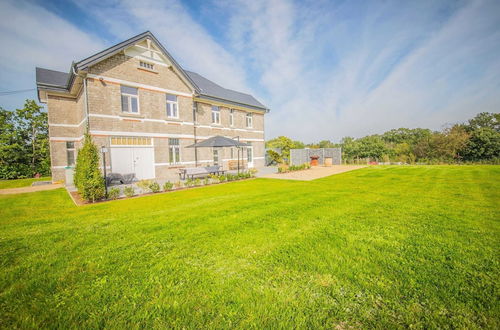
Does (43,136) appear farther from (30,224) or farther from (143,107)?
(30,224)

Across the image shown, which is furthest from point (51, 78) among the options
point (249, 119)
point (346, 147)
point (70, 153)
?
point (346, 147)

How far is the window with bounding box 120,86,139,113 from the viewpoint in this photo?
1241 centimetres

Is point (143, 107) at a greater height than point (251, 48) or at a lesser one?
lesser

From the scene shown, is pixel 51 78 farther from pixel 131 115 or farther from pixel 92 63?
pixel 131 115

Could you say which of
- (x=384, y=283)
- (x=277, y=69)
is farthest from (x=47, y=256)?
(x=277, y=69)

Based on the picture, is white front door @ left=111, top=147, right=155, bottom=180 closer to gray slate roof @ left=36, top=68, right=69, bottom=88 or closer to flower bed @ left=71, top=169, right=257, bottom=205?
flower bed @ left=71, top=169, right=257, bottom=205

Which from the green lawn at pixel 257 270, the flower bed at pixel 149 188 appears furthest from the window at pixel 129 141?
the green lawn at pixel 257 270

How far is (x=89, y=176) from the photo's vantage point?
7.62 m

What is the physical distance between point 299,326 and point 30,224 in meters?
6.62

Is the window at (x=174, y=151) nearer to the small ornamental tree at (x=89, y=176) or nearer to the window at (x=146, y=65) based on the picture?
the window at (x=146, y=65)

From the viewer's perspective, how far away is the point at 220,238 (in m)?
3.85

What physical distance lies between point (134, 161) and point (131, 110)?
126 inches

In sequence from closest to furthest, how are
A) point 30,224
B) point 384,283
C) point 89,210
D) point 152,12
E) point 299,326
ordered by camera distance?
1. point 299,326
2. point 384,283
3. point 30,224
4. point 89,210
5. point 152,12

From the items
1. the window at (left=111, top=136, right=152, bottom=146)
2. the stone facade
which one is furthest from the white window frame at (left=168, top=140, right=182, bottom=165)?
the window at (left=111, top=136, right=152, bottom=146)
